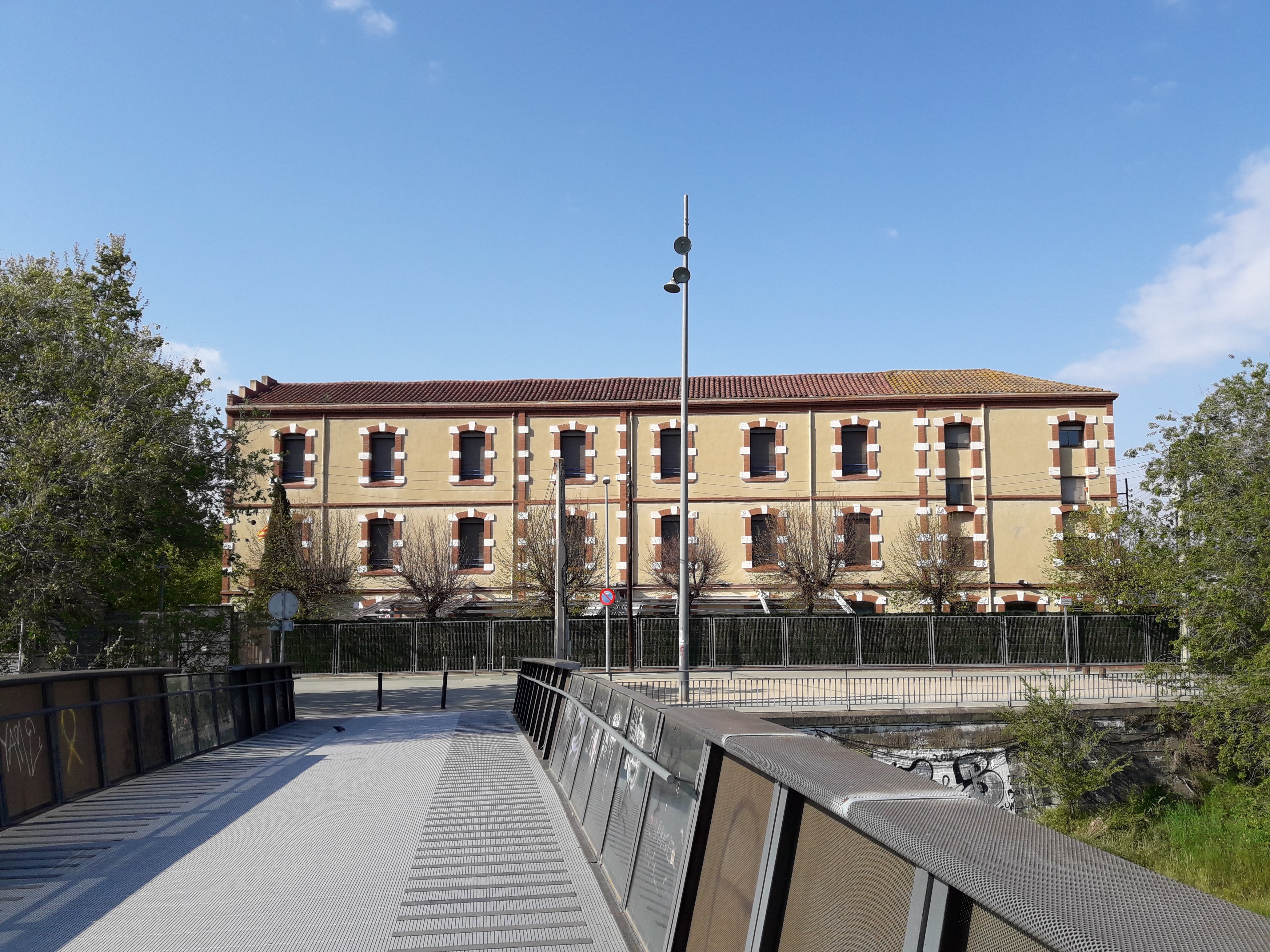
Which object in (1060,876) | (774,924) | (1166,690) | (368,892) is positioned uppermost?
(1060,876)

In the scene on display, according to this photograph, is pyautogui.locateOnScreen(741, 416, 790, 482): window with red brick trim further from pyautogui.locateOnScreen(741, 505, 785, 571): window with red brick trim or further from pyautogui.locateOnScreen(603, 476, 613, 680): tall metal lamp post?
pyautogui.locateOnScreen(603, 476, 613, 680): tall metal lamp post

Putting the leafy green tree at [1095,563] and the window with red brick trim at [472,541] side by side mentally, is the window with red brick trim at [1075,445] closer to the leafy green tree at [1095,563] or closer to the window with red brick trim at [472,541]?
the leafy green tree at [1095,563]

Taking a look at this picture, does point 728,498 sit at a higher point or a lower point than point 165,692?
higher

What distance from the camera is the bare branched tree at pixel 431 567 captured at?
43344mm

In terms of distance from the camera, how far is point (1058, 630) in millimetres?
39156

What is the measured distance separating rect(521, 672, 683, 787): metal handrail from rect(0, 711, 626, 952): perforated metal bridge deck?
0.90m

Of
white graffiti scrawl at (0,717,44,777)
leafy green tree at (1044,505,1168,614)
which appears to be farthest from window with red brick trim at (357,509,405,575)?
white graffiti scrawl at (0,717,44,777)

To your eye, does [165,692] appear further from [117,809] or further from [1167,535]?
[1167,535]

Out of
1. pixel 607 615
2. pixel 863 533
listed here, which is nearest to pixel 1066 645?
pixel 863 533

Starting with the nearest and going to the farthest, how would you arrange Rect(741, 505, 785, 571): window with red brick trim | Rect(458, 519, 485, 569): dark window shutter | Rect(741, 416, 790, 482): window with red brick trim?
Rect(741, 505, 785, 571): window with red brick trim < Rect(741, 416, 790, 482): window with red brick trim < Rect(458, 519, 485, 569): dark window shutter

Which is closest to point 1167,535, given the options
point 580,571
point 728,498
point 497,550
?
point 728,498

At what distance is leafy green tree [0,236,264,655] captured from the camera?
18.6 meters

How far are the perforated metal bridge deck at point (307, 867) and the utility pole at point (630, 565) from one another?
25.4 metres

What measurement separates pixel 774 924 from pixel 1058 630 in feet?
129
